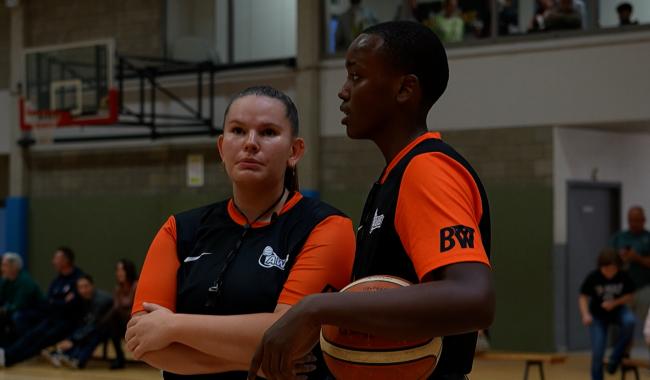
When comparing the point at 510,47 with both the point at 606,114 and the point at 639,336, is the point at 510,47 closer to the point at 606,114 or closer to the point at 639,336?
the point at 606,114

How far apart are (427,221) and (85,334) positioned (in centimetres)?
1212

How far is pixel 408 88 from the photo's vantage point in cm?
219

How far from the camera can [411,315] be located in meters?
1.90

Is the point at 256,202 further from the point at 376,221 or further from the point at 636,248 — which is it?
the point at 636,248

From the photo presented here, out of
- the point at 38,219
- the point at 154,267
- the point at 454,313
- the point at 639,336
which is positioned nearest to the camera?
the point at 454,313

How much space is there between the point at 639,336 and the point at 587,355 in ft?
6.08

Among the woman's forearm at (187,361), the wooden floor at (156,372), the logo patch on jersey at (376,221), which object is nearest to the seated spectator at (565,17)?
the wooden floor at (156,372)

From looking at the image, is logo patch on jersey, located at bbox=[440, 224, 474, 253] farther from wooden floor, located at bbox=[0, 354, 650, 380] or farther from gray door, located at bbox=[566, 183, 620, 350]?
gray door, located at bbox=[566, 183, 620, 350]

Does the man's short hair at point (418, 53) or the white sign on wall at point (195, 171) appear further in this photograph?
the white sign on wall at point (195, 171)

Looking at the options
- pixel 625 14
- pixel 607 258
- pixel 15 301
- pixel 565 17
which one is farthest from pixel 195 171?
pixel 607 258

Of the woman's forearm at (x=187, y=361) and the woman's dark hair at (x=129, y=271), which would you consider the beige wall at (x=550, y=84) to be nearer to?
the woman's dark hair at (x=129, y=271)

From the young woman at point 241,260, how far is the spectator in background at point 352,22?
12.7 m

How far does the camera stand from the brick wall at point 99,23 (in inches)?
707

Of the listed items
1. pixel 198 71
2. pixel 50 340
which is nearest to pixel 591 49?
pixel 198 71
